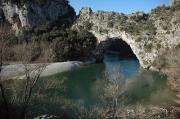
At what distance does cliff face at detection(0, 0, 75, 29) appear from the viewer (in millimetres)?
90750

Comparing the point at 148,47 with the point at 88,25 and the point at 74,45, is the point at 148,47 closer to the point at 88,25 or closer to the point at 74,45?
the point at 74,45

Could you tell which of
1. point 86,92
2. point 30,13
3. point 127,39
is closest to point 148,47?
point 127,39

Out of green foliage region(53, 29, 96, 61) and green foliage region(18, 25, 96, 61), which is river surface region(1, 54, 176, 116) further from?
green foliage region(18, 25, 96, 61)

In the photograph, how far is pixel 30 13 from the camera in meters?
91.0

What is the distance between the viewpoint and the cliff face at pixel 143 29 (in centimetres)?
7994

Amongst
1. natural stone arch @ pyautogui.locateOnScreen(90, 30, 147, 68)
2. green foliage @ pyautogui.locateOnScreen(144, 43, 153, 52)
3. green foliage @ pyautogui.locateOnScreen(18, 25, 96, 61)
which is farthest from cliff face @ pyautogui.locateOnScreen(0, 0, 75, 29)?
green foliage @ pyautogui.locateOnScreen(144, 43, 153, 52)

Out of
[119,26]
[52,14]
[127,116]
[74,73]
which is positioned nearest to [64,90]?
[127,116]

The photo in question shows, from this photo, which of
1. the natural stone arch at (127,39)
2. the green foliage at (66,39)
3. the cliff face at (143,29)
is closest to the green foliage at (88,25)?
the cliff face at (143,29)

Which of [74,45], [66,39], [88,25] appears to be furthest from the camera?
[88,25]

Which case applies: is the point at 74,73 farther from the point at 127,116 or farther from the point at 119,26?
the point at 127,116

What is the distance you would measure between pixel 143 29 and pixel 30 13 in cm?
3128

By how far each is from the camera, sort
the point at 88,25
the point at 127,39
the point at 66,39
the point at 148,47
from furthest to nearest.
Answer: the point at 88,25
the point at 66,39
the point at 127,39
the point at 148,47

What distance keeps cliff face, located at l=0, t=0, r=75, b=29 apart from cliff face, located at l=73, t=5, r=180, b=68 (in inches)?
371

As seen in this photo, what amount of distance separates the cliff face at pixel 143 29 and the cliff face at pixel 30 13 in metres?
9.43
